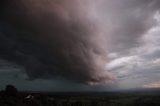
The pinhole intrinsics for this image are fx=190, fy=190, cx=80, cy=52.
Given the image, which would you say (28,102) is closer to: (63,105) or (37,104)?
(37,104)

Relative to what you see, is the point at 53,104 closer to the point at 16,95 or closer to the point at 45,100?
the point at 45,100

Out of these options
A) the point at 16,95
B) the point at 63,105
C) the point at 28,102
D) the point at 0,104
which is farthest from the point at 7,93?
the point at 63,105

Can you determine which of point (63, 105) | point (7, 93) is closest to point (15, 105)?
point (7, 93)

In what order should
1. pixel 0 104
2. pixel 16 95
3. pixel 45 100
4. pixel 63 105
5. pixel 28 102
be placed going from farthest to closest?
pixel 63 105 < pixel 45 100 < pixel 16 95 < pixel 28 102 < pixel 0 104

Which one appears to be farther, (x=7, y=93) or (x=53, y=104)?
(x=53, y=104)

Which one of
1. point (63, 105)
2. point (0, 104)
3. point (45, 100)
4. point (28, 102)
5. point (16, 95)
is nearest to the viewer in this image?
Result: point (0, 104)

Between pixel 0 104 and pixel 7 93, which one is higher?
pixel 7 93

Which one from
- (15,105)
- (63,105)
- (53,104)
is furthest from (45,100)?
(15,105)

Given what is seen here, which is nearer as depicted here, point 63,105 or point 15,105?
point 15,105
